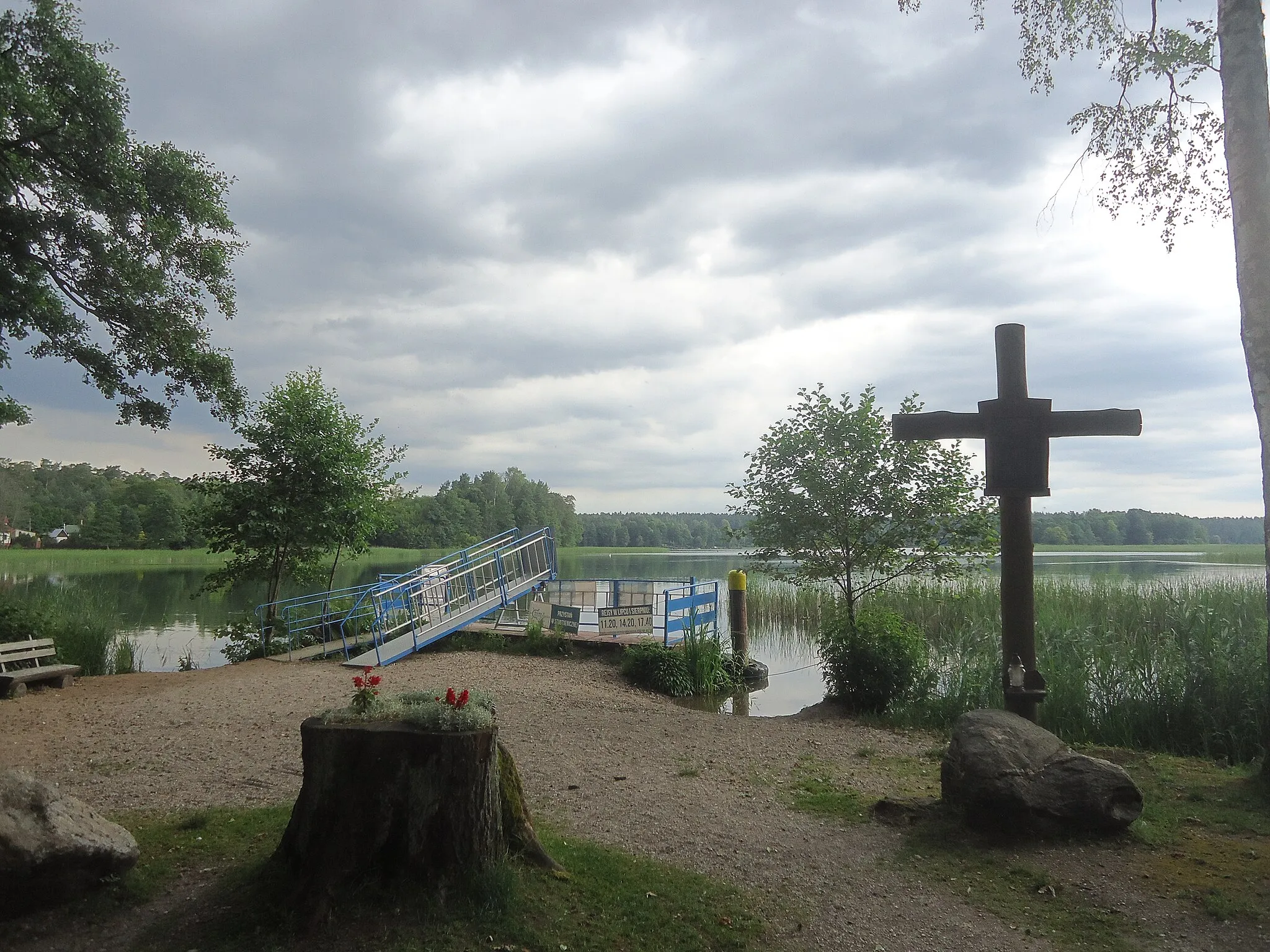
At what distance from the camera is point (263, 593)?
2834cm

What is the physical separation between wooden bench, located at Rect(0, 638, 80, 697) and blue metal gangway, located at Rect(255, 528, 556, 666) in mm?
3361

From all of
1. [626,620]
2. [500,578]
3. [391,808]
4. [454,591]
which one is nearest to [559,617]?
[626,620]

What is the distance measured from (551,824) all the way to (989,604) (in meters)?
13.7

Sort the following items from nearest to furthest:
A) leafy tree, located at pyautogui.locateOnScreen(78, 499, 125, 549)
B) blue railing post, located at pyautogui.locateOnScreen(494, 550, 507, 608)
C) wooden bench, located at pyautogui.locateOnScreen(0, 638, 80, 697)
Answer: wooden bench, located at pyautogui.locateOnScreen(0, 638, 80, 697) < blue railing post, located at pyautogui.locateOnScreen(494, 550, 507, 608) < leafy tree, located at pyautogui.locateOnScreen(78, 499, 125, 549)

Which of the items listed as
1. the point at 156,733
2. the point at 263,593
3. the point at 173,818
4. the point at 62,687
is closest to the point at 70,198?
the point at 62,687

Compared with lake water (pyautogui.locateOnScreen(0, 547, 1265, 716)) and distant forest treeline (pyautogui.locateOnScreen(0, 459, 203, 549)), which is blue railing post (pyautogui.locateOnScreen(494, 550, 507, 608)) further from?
distant forest treeline (pyautogui.locateOnScreen(0, 459, 203, 549))

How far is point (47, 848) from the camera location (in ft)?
11.8

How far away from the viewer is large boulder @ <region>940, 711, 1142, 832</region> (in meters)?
4.81

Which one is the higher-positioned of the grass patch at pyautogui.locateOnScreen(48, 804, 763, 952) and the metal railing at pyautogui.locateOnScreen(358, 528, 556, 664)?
the metal railing at pyautogui.locateOnScreen(358, 528, 556, 664)

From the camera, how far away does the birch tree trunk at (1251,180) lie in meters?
5.73

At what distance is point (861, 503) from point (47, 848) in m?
9.85

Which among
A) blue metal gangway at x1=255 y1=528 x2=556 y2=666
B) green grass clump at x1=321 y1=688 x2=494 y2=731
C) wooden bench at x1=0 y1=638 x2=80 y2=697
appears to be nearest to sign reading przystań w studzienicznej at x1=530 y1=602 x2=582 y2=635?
blue metal gangway at x1=255 y1=528 x2=556 y2=666

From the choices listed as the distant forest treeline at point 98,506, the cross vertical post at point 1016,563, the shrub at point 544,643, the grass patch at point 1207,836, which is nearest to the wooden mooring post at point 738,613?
the shrub at point 544,643

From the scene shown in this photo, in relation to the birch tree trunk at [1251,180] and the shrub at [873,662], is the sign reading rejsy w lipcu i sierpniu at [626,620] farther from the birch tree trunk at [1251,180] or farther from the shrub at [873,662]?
the birch tree trunk at [1251,180]
